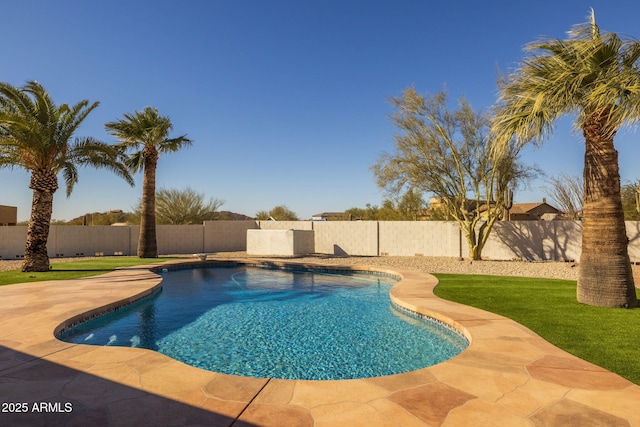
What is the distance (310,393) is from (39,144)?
1317cm

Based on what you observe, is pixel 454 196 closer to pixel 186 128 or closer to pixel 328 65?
pixel 328 65

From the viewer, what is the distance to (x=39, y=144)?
1153 centimetres

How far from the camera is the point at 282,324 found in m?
7.11

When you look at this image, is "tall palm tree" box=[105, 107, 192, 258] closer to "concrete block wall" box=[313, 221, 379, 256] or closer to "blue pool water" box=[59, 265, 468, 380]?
"blue pool water" box=[59, 265, 468, 380]

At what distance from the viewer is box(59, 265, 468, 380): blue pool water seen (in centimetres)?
498

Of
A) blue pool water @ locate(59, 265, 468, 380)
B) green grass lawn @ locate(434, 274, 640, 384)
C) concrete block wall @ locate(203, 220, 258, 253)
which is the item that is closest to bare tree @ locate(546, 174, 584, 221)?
green grass lawn @ locate(434, 274, 640, 384)

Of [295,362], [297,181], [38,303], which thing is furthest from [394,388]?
[297,181]

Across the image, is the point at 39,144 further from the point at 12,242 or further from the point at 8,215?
the point at 8,215

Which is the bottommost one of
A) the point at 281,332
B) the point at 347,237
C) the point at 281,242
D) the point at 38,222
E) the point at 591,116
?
the point at 281,332

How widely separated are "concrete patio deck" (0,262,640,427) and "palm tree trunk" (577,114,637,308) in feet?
9.64

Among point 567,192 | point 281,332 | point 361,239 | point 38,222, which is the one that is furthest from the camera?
point 567,192

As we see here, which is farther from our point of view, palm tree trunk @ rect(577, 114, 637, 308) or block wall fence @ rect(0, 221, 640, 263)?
block wall fence @ rect(0, 221, 640, 263)

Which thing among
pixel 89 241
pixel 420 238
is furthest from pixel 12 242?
pixel 420 238

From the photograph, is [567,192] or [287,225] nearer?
[287,225]
